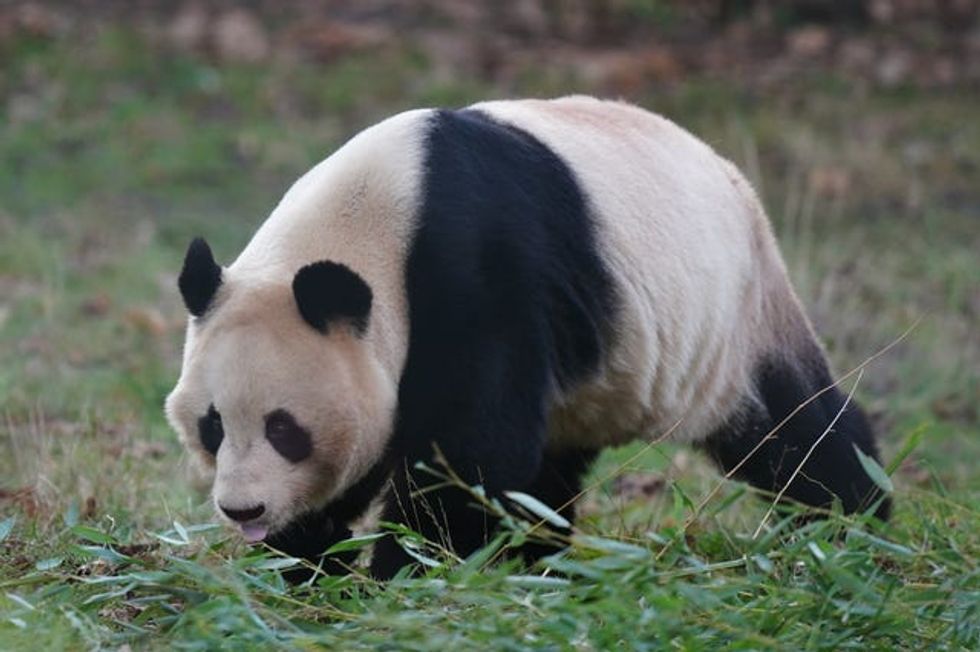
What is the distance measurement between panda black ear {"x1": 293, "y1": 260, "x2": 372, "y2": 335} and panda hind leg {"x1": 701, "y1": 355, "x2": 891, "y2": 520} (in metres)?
1.79

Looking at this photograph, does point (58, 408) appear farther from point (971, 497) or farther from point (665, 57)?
point (665, 57)

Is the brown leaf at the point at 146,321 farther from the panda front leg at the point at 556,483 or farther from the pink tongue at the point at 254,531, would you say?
the pink tongue at the point at 254,531

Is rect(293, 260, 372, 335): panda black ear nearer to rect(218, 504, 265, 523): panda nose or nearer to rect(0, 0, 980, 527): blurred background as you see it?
rect(218, 504, 265, 523): panda nose

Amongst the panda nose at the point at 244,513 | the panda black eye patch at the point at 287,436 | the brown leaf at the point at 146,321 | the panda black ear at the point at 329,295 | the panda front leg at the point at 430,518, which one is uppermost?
the panda black ear at the point at 329,295

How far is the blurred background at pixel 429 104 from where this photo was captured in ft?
29.8

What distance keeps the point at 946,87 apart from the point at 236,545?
9685 mm

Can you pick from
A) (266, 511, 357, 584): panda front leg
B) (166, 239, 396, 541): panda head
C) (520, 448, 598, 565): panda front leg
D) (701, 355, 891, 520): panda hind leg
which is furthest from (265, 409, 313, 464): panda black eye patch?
(701, 355, 891, 520): panda hind leg

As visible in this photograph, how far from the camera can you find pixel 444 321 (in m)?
4.97

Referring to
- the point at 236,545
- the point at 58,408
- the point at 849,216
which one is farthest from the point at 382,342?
the point at 849,216

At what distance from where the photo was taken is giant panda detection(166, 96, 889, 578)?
485cm

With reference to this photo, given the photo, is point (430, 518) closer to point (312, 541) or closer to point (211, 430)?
point (312, 541)

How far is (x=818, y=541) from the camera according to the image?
14.4ft

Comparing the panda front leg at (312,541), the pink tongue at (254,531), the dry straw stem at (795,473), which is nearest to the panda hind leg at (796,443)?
the dry straw stem at (795,473)

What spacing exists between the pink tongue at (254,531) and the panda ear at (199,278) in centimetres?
60
